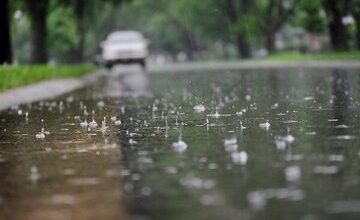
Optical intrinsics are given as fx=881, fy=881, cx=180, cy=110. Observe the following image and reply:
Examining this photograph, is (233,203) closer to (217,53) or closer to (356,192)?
(356,192)

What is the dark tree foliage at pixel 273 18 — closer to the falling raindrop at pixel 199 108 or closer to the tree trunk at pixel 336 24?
the tree trunk at pixel 336 24

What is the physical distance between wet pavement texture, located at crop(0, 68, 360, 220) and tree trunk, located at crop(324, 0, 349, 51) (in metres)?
33.5

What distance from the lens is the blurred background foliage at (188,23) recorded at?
1849 inches

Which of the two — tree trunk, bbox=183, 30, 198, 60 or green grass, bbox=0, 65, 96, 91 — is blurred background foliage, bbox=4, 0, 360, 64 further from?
green grass, bbox=0, 65, 96, 91

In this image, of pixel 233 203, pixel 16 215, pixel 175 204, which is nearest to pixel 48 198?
pixel 16 215

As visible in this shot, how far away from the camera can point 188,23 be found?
9306cm

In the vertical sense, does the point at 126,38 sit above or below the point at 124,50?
above

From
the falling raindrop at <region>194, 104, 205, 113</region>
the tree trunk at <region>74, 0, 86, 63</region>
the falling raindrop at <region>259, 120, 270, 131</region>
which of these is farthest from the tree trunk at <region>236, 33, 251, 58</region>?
the falling raindrop at <region>259, 120, 270, 131</region>

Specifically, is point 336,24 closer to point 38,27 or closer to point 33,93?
point 38,27

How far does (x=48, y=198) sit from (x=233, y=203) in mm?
1313

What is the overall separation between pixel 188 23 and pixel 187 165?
283 ft

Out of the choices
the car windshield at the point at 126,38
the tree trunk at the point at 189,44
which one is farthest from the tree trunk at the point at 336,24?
the tree trunk at the point at 189,44

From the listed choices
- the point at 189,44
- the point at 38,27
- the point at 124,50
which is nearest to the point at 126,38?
the point at 124,50

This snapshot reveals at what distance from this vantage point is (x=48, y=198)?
5.91 meters
